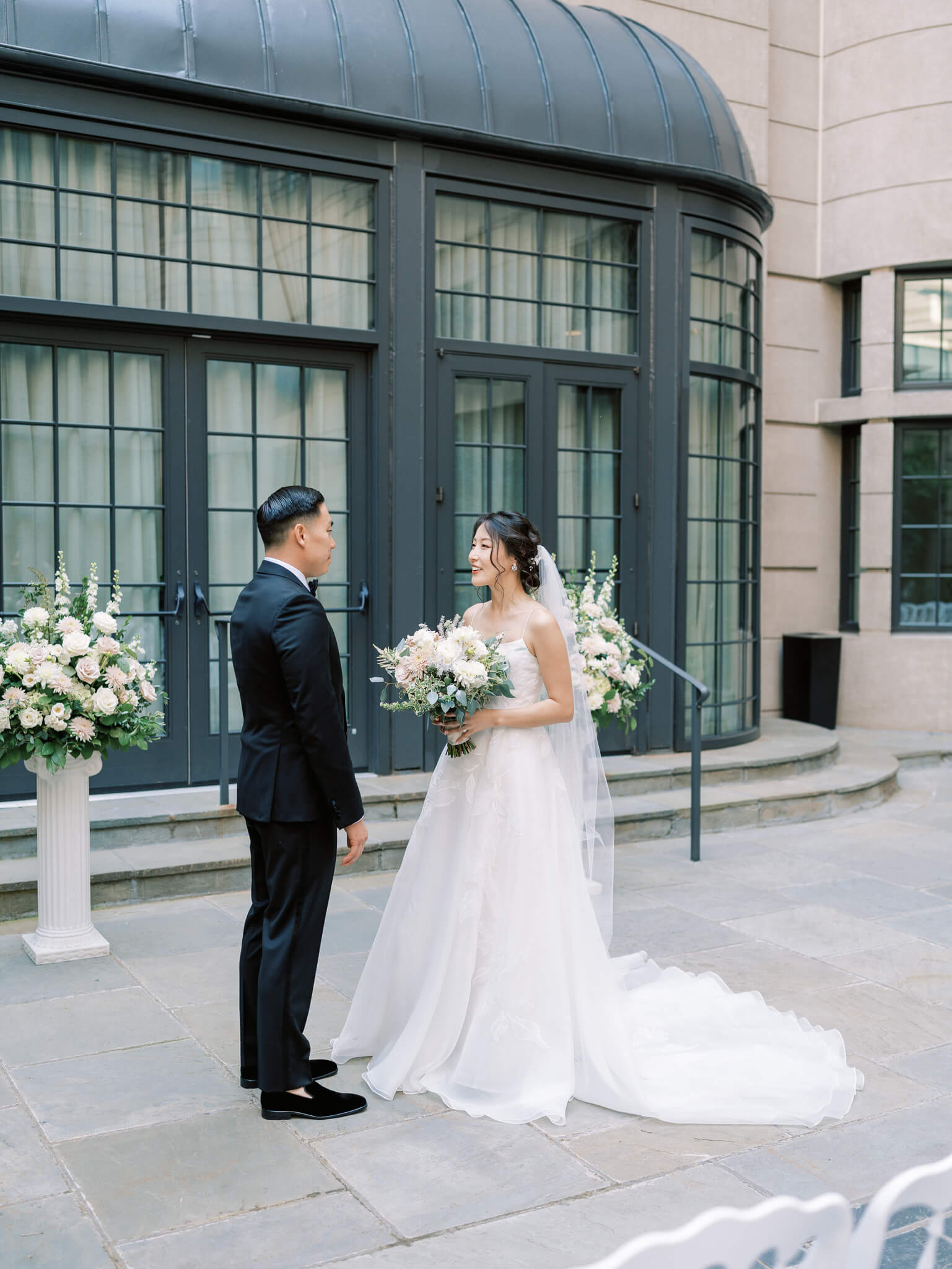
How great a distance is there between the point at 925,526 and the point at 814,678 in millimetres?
1779

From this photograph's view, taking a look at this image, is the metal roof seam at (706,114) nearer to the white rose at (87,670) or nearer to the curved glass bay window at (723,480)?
the curved glass bay window at (723,480)

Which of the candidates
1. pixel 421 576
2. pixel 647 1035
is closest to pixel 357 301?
pixel 421 576

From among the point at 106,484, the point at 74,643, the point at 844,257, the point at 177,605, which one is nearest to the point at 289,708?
the point at 74,643

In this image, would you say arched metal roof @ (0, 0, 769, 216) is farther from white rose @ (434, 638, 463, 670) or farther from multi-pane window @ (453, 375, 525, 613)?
white rose @ (434, 638, 463, 670)

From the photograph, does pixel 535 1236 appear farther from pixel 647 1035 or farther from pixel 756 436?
pixel 756 436

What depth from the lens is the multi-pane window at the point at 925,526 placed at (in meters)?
10.8

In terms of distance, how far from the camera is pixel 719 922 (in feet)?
18.9

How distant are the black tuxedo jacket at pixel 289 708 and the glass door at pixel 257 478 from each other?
3.43 meters

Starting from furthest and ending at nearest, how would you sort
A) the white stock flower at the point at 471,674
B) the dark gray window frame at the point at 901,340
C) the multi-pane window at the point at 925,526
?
the multi-pane window at the point at 925,526, the dark gray window frame at the point at 901,340, the white stock flower at the point at 471,674

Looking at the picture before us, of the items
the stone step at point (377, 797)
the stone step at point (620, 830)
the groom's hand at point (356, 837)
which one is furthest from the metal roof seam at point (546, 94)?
the groom's hand at point (356, 837)

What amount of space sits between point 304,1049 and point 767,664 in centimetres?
776

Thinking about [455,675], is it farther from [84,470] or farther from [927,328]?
[927,328]

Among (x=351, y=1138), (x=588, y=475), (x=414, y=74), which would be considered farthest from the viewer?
(x=588, y=475)

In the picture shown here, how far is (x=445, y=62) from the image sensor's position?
24.0 feet
